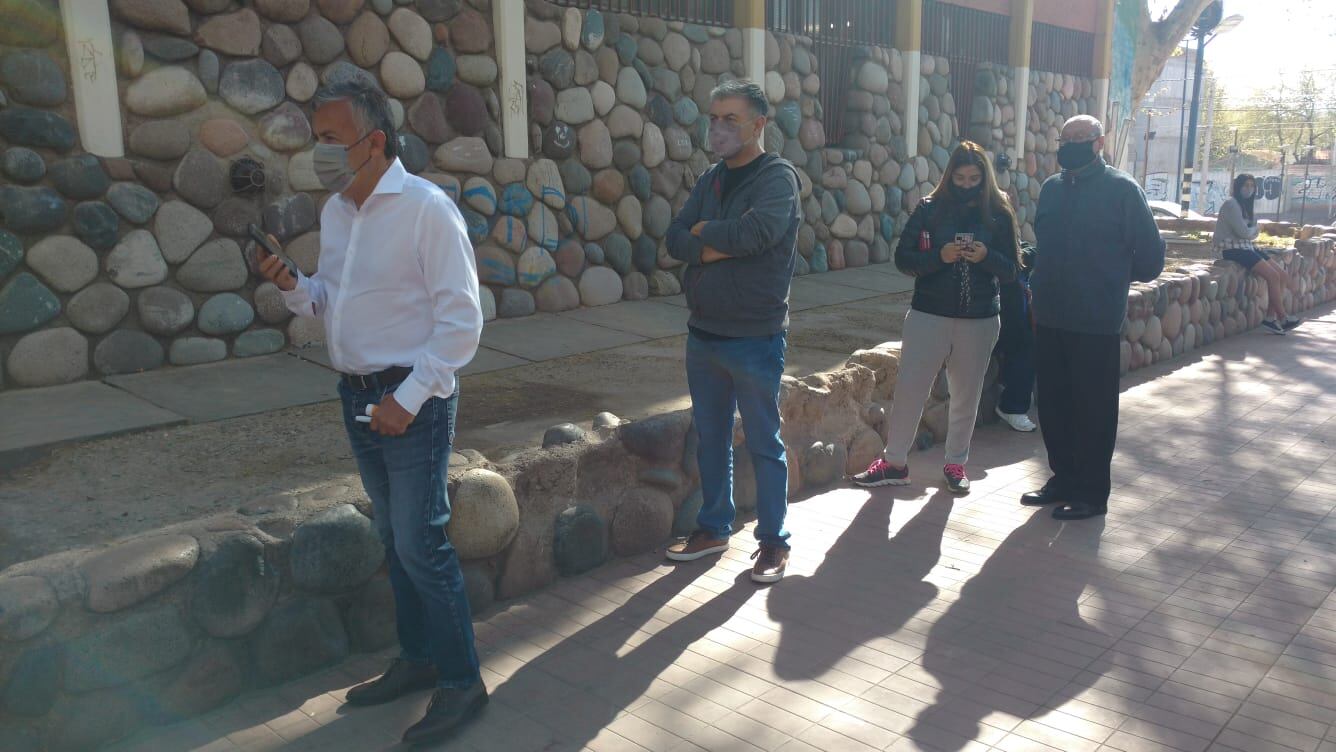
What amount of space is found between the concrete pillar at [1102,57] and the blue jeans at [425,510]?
50.9ft

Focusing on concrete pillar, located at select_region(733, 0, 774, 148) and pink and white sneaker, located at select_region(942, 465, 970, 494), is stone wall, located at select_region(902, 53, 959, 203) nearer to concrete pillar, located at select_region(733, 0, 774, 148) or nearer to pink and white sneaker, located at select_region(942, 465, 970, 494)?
concrete pillar, located at select_region(733, 0, 774, 148)

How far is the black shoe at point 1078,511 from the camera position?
5043 mm

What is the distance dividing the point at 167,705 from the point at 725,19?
27.9ft

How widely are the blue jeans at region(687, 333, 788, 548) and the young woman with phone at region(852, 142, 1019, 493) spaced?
1257 millimetres

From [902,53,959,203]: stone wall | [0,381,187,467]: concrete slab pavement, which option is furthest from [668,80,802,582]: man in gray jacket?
[902,53,959,203]: stone wall

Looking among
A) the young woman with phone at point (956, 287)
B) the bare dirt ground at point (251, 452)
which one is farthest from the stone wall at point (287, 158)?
the young woman with phone at point (956, 287)

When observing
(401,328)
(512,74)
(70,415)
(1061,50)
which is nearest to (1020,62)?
(1061,50)

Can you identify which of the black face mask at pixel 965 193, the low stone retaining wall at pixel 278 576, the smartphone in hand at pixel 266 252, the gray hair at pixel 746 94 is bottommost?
the low stone retaining wall at pixel 278 576

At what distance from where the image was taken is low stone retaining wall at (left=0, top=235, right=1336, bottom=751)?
115 inches

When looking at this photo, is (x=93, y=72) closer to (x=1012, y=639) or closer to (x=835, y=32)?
(x=1012, y=639)

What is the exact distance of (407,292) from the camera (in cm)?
295

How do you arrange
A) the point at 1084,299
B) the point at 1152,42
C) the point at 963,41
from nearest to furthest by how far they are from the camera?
the point at 1084,299
the point at 963,41
the point at 1152,42

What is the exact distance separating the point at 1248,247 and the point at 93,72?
33.3 feet

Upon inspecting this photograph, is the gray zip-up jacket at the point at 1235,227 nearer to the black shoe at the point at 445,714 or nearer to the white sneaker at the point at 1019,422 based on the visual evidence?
the white sneaker at the point at 1019,422
